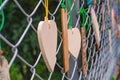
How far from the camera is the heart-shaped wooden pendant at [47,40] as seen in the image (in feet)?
1.96

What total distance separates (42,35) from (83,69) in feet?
1.75

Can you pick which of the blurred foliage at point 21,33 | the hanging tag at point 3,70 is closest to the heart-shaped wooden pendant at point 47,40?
the hanging tag at point 3,70

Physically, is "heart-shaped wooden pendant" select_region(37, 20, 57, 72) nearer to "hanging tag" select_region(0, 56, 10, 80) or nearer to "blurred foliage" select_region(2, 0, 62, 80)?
"hanging tag" select_region(0, 56, 10, 80)

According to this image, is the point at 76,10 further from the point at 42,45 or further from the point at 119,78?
the point at 119,78

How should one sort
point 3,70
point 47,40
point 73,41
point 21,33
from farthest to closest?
point 21,33, point 73,41, point 47,40, point 3,70

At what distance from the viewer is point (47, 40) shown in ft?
2.04

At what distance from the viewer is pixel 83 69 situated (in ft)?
3.63

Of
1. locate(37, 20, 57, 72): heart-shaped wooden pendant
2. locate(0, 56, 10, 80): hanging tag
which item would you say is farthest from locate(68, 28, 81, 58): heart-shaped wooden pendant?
locate(0, 56, 10, 80): hanging tag

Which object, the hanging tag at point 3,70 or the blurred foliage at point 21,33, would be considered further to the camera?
the blurred foliage at point 21,33

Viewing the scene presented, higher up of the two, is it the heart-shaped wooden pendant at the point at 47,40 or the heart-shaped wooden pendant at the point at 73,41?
the heart-shaped wooden pendant at the point at 47,40

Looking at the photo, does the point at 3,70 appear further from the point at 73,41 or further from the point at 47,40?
the point at 73,41

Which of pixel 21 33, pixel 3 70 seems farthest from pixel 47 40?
pixel 21 33

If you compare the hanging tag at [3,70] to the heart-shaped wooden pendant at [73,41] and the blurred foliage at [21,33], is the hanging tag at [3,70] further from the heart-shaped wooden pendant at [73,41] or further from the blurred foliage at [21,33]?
the blurred foliage at [21,33]

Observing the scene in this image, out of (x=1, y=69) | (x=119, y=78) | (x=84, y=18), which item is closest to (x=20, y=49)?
(x=84, y=18)
